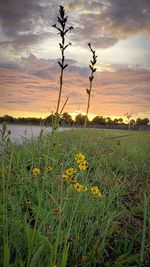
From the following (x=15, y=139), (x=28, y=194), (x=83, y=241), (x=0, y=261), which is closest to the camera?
(x=0, y=261)

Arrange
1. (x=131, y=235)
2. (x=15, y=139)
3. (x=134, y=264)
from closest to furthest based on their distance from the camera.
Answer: (x=134, y=264) → (x=131, y=235) → (x=15, y=139)

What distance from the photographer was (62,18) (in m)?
3.66

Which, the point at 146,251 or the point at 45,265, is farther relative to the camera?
the point at 146,251

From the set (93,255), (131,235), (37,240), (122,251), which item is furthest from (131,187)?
(37,240)

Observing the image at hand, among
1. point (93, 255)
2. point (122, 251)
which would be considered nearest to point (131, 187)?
point (122, 251)

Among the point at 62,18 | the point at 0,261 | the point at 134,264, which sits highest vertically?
the point at 62,18

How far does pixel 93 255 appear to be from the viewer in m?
2.84

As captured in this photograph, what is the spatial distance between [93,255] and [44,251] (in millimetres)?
590

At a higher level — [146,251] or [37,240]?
[37,240]

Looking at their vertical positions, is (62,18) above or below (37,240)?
above

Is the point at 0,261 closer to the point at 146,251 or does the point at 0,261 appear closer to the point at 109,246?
the point at 109,246

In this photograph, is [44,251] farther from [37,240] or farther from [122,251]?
[122,251]

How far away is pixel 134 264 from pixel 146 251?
16cm

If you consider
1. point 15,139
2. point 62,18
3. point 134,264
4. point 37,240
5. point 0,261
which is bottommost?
point 134,264
